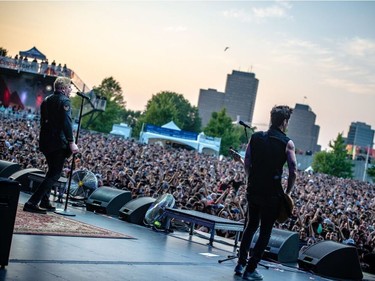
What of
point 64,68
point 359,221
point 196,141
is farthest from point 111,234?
point 196,141

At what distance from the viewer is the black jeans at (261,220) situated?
5082 mm

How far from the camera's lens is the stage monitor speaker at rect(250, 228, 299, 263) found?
6987 millimetres

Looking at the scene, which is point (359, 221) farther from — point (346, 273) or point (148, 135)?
point (148, 135)

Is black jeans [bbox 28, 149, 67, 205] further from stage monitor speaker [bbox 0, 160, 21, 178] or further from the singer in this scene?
stage monitor speaker [bbox 0, 160, 21, 178]

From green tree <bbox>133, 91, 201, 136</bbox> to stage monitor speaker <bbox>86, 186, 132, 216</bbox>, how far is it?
82.0m

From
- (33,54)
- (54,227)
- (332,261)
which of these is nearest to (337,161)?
(33,54)

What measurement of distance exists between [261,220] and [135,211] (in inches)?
136

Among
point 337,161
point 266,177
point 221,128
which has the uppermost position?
point 221,128

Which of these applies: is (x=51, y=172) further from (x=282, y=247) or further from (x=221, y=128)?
(x=221, y=128)

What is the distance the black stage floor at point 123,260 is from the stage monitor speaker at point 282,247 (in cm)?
22

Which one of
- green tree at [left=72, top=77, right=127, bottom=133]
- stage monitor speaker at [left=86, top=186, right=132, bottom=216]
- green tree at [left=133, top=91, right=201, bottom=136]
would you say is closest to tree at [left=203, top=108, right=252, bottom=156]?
green tree at [left=133, top=91, right=201, bottom=136]

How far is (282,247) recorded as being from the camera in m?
7.00

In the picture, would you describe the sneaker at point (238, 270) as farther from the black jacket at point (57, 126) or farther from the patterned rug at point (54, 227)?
the black jacket at point (57, 126)

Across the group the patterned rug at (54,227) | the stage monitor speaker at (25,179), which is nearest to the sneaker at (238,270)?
the patterned rug at (54,227)
